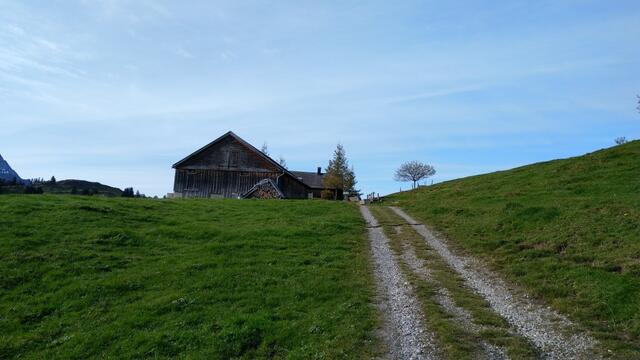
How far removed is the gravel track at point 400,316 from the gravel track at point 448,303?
0.68 metres

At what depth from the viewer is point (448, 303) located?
43.2 feet

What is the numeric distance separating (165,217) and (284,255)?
12251mm

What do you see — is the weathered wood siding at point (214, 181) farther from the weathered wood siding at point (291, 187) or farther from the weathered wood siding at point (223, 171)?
the weathered wood siding at point (291, 187)

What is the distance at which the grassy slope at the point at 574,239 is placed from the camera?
12.0 metres

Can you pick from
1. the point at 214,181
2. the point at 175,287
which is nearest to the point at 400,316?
the point at 175,287

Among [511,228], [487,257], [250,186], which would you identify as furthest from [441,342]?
[250,186]

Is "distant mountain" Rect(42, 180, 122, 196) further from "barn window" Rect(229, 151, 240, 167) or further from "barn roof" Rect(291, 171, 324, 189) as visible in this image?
"barn roof" Rect(291, 171, 324, 189)

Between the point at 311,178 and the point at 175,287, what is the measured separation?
8317 centimetres

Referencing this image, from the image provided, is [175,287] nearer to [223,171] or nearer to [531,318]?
[531,318]

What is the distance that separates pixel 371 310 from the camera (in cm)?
1294

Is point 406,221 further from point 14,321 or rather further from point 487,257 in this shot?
point 14,321

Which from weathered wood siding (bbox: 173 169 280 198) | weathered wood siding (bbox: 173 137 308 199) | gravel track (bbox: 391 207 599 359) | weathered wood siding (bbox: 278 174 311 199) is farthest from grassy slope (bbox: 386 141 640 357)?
weathered wood siding (bbox: 173 169 280 198)

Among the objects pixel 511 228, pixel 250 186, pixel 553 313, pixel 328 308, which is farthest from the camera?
pixel 250 186

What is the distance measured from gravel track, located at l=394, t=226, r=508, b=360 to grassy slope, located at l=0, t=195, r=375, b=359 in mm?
1903
